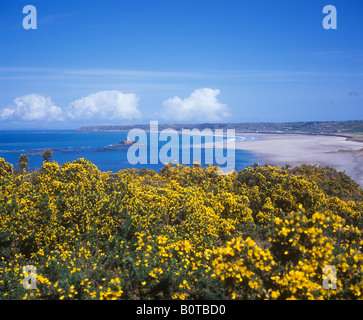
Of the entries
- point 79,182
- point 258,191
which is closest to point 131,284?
point 79,182

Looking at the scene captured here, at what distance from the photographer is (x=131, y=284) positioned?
278 inches

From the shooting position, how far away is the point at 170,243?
743 cm

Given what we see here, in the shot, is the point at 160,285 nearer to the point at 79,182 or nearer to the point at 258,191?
the point at 79,182

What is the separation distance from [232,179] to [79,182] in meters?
9.85

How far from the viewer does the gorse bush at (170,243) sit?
5699 mm

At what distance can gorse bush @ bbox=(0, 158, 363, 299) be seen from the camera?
18.7 feet

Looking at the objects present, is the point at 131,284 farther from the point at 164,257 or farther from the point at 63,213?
the point at 63,213
